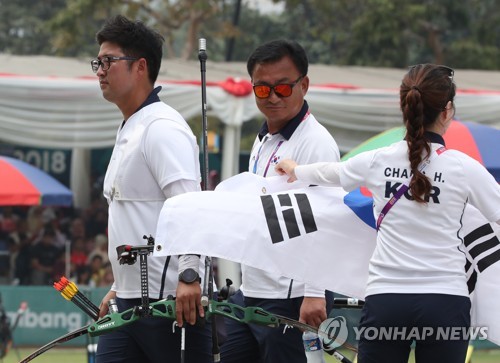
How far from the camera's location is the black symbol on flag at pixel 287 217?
5.53 m

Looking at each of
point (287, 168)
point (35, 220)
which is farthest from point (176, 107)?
point (287, 168)

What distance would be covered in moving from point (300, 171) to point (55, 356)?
32.1 feet

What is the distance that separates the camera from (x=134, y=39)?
5.68m

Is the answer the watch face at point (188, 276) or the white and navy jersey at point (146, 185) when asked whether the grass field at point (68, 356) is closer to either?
the white and navy jersey at point (146, 185)

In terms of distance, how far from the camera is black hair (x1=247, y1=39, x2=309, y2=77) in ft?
19.8

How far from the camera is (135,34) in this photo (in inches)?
224

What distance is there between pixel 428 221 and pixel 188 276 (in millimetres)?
1003

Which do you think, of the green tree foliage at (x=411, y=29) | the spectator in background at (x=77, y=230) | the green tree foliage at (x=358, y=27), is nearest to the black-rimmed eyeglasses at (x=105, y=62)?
the spectator in background at (x=77, y=230)

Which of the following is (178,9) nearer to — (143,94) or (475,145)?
(475,145)

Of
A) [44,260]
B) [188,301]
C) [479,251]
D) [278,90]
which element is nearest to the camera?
[188,301]

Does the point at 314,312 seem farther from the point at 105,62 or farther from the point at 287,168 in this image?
the point at 105,62

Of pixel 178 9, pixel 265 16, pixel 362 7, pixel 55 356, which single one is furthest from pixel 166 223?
pixel 265 16

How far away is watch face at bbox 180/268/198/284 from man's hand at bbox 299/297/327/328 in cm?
71

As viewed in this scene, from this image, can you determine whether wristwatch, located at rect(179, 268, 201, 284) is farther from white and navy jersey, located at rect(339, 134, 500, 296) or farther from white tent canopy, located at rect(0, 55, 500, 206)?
white tent canopy, located at rect(0, 55, 500, 206)
